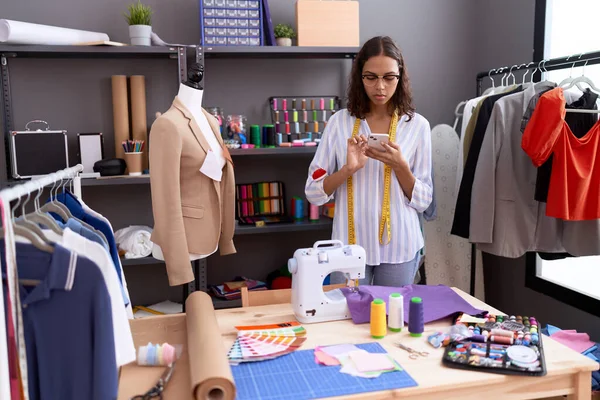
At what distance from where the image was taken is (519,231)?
2.74m

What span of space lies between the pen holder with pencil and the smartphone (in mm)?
1486

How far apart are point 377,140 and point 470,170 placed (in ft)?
2.64

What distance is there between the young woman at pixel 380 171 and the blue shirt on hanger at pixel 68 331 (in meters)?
1.30

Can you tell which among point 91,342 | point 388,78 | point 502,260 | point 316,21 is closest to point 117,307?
point 91,342

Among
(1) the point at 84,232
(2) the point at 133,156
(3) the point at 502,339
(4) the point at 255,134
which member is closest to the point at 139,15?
(2) the point at 133,156

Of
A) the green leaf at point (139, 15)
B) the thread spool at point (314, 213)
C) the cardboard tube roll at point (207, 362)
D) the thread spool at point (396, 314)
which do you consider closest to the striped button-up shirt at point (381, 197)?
the thread spool at point (396, 314)

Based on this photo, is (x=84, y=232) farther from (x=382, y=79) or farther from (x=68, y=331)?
(x=382, y=79)

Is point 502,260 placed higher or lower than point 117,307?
lower

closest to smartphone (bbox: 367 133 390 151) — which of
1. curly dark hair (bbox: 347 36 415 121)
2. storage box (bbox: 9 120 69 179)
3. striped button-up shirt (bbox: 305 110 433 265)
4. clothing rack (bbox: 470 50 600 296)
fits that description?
striped button-up shirt (bbox: 305 110 433 265)

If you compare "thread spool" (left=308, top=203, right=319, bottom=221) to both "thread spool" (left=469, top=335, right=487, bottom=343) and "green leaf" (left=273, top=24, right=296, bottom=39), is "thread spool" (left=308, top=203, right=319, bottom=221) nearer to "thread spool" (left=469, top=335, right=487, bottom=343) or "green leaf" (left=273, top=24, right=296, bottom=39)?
"green leaf" (left=273, top=24, right=296, bottom=39)

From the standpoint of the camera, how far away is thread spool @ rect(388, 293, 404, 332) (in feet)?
5.81

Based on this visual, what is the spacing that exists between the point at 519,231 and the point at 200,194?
154 cm

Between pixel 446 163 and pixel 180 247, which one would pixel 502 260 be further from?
pixel 180 247

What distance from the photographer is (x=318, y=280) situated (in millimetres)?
1870
